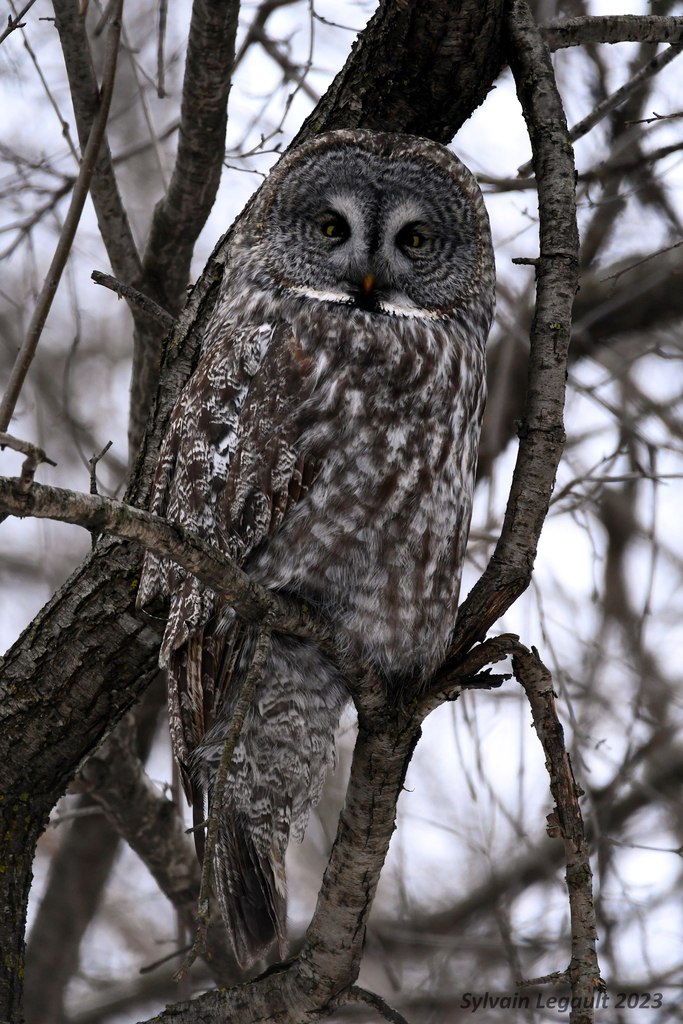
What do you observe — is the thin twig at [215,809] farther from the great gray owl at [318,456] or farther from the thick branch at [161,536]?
the great gray owl at [318,456]

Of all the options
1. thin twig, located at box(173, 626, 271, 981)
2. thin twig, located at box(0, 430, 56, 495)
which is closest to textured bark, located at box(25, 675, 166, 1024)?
thin twig, located at box(173, 626, 271, 981)

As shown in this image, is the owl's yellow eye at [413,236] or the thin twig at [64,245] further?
the owl's yellow eye at [413,236]

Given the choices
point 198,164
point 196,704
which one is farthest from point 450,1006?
point 198,164

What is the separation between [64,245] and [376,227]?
773mm

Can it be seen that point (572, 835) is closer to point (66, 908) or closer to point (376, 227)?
point (376, 227)

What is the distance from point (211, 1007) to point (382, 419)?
1.49 m

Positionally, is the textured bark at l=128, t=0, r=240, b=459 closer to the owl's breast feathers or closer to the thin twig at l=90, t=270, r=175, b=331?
the thin twig at l=90, t=270, r=175, b=331

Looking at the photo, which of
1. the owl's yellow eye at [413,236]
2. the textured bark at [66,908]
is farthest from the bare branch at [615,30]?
the textured bark at [66,908]

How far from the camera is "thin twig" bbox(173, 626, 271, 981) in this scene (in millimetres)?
1471

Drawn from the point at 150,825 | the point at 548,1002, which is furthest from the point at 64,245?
the point at 548,1002

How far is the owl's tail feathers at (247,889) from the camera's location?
253 centimetres

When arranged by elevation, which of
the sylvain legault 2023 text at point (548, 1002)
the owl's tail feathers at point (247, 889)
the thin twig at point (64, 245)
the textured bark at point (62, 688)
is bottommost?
the sylvain legault 2023 text at point (548, 1002)

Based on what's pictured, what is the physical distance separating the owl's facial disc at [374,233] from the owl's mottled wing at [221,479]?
24 cm

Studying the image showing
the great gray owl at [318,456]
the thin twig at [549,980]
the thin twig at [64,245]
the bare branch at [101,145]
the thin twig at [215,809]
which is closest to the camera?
the thin twig at [215,809]
